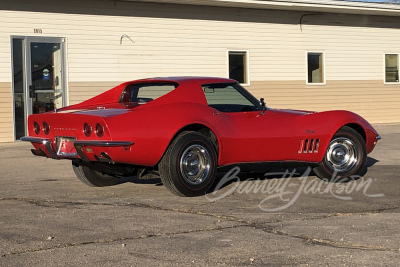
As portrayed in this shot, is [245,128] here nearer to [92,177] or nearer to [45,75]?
[92,177]

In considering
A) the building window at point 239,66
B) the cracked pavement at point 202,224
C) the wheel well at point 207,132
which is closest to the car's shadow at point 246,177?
the cracked pavement at point 202,224

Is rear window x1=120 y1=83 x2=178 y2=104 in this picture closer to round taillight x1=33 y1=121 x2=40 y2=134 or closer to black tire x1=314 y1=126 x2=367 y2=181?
round taillight x1=33 y1=121 x2=40 y2=134

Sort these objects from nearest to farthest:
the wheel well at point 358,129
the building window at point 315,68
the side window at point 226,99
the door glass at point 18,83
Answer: the side window at point 226,99 < the wheel well at point 358,129 < the door glass at point 18,83 < the building window at point 315,68

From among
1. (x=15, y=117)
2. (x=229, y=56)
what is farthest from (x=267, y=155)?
(x=229, y=56)

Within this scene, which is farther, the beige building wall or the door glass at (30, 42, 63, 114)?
the beige building wall

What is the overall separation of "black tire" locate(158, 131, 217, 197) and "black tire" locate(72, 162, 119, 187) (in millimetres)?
1426

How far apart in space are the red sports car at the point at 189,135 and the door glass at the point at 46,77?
28.1ft

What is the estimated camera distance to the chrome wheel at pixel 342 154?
934cm

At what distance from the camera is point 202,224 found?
20.9 ft

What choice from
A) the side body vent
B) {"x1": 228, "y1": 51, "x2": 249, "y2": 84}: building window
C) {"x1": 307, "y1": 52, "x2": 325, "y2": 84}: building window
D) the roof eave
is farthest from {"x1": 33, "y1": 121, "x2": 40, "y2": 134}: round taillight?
{"x1": 307, "y1": 52, "x2": 325, "y2": 84}: building window

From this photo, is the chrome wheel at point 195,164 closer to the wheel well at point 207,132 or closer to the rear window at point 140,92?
the wheel well at point 207,132

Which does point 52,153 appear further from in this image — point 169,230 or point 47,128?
point 169,230

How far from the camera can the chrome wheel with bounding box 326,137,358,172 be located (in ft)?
30.7

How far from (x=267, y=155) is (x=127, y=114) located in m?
2.01
